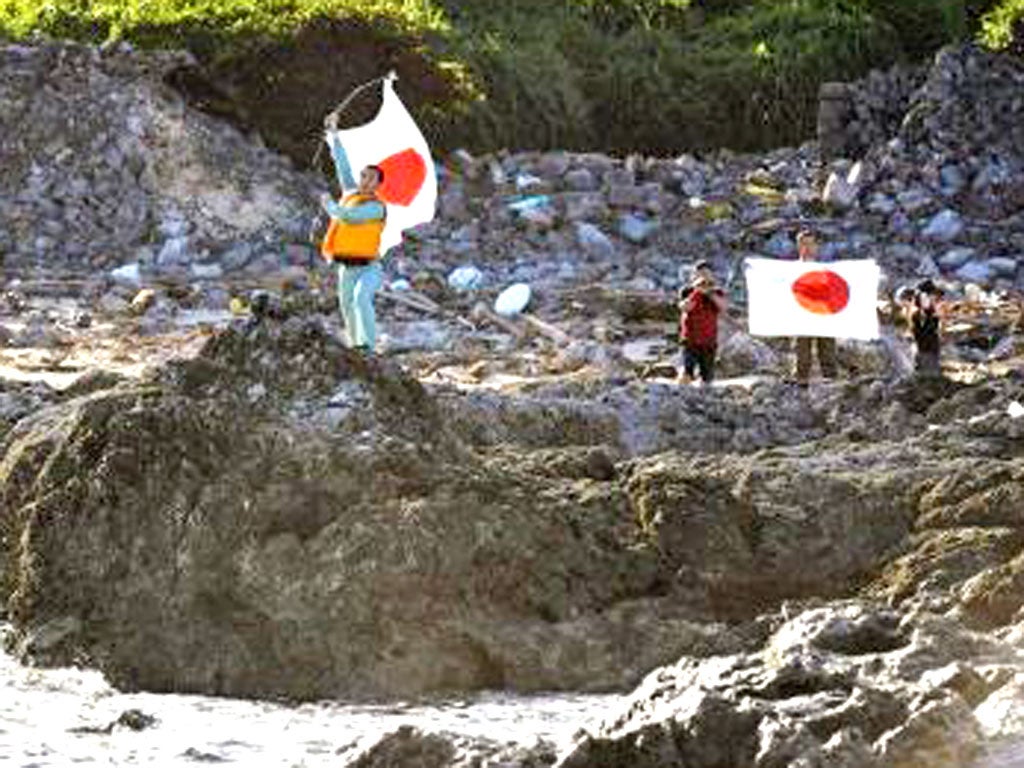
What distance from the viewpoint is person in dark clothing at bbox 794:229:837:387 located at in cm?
1574

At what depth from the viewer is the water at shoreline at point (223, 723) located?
7.52m

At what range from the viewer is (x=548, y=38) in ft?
90.4

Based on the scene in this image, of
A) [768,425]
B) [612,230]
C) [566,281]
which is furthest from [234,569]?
[612,230]

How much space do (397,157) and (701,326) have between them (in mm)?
2208

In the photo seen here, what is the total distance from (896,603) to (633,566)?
899mm

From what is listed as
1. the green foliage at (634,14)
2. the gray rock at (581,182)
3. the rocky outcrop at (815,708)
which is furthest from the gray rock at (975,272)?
the rocky outcrop at (815,708)

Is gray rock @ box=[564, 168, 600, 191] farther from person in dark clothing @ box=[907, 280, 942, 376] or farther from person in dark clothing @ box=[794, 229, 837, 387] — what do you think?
person in dark clothing @ box=[907, 280, 942, 376]

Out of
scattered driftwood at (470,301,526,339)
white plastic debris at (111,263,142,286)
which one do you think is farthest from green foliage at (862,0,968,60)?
white plastic debris at (111,263,142,286)

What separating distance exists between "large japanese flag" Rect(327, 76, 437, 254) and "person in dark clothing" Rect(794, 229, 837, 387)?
2.44m

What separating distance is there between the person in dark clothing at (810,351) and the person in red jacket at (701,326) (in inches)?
27.4

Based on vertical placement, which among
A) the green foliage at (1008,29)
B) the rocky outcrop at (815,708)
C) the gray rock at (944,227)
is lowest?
the gray rock at (944,227)

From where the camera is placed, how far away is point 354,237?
11.2m

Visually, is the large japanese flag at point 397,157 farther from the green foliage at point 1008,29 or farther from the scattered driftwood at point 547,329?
the green foliage at point 1008,29

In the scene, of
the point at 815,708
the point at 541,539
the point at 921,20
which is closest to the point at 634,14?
the point at 921,20
